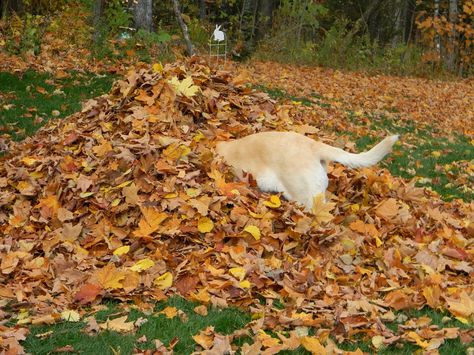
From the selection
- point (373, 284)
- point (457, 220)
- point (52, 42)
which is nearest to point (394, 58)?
point (52, 42)

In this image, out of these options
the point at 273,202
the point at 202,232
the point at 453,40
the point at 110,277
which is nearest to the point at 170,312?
the point at 110,277

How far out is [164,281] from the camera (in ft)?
13.0

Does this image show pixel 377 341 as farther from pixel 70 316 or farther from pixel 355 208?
pixel 355 208

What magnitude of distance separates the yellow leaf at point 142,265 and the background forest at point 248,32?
753 cm

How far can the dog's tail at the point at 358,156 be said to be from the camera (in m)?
4.69

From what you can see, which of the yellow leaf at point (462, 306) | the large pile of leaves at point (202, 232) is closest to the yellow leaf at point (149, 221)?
the large pile of leaves at point (202, 232)

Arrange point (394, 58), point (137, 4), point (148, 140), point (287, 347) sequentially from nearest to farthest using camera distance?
point (287, 347) → point (148, 140) → point (137, 4) → point (394, 58)

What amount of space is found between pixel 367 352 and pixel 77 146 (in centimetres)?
339

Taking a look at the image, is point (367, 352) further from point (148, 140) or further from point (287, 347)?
point (148, 140)

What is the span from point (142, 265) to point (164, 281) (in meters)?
0.22

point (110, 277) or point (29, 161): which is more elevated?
point (29, 161)

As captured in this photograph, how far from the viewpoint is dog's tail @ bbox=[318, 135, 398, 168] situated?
15.4ft

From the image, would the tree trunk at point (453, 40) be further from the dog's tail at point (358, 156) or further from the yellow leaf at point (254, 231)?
the yellow leaf at point (254, 231)

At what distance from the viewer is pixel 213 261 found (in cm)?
426
